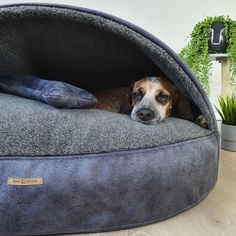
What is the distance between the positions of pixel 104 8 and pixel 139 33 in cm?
130

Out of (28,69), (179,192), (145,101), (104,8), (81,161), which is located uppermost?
(104,8)

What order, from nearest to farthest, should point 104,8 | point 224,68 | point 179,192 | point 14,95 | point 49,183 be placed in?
1. point 49,183
2. point 179,192
3. point 14,95
4. point 224,68
5. point 104,8

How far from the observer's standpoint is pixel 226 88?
1770mm

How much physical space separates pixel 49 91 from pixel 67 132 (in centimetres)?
16

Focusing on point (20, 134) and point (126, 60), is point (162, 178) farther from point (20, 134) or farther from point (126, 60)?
point (126, 60)

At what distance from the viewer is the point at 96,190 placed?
2.16ft

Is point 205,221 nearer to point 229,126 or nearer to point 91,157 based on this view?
point 91,157

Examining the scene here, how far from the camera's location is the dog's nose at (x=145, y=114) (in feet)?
3.16

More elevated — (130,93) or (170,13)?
(170,13)

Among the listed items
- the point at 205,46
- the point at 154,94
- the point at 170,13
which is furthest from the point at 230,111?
the point at 170,13

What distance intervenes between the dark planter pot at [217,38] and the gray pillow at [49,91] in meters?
1.06

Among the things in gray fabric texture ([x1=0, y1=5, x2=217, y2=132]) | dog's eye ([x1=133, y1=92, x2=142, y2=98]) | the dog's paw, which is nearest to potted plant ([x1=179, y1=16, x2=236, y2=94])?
gray fabric texture ([x1=0, y1=5, x2=217, y2=132])

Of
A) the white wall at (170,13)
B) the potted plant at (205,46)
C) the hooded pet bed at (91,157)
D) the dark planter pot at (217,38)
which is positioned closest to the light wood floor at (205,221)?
the hooded pet bed at (91,157)

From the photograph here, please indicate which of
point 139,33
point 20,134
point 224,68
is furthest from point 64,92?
point 224,68
